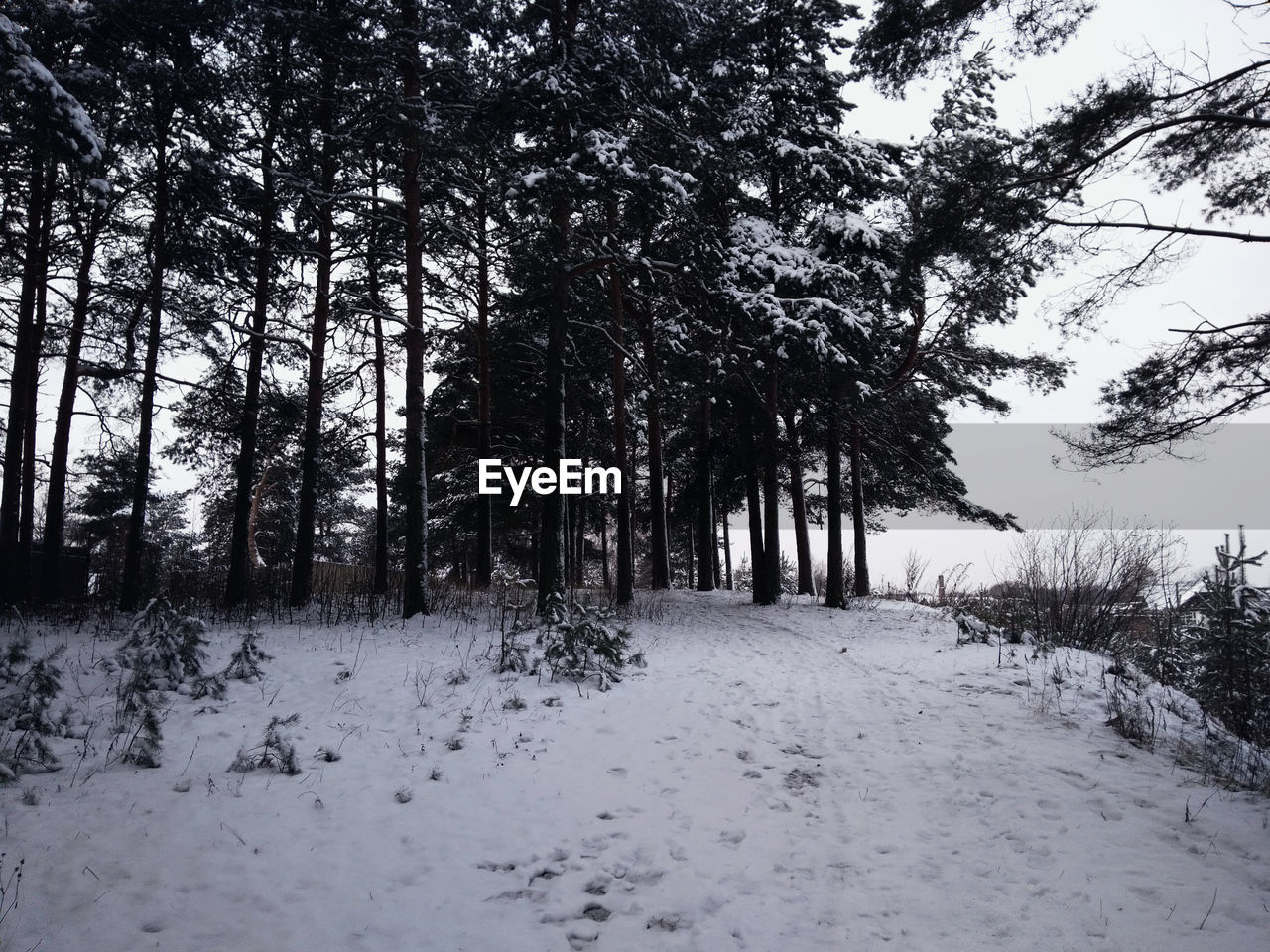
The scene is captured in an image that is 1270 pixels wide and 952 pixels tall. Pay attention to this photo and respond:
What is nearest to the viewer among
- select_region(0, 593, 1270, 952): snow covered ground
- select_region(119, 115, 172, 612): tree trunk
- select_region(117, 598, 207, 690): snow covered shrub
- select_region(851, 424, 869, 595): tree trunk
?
select_region(0, 593, 1270, 952): snow covered ground

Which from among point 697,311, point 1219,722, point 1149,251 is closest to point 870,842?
point 1219,722

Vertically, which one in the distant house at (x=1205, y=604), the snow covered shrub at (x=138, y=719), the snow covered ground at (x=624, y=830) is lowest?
the snow covered ground at (x=624, y=830)

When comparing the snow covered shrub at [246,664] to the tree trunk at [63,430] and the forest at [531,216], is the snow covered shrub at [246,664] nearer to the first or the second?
the forest at [531,216]

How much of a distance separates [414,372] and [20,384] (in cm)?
679

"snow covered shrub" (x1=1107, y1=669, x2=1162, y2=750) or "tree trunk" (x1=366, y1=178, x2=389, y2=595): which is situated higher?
"tree trunk" (x1=366, y1=178, x2=389, y2=595)

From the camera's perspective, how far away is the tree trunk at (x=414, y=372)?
10047 mm

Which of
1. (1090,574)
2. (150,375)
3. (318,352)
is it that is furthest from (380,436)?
(1090,574)

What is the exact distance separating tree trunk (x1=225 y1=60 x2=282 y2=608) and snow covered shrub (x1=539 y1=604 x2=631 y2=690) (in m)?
6.50

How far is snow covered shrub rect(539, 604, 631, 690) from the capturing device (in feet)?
23.9

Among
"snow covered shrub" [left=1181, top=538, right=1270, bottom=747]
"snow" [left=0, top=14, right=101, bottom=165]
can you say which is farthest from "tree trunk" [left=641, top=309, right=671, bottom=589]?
"snow covered shrub" [left=1181, top=538, right=1270, bottom=747]

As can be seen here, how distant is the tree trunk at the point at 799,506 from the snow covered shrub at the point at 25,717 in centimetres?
1313

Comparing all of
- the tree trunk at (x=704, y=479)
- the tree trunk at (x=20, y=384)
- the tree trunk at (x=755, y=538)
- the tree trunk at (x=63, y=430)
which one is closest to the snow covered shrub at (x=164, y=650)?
the tree trunk at (x=20, y=384)

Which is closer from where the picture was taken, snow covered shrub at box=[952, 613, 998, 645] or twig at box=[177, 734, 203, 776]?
twig at box=[177, 734, 203, 776]

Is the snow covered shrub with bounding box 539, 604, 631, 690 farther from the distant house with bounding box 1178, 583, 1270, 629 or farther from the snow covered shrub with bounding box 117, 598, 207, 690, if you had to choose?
the distant house with bounding box 1178, 583, 1270, 629
